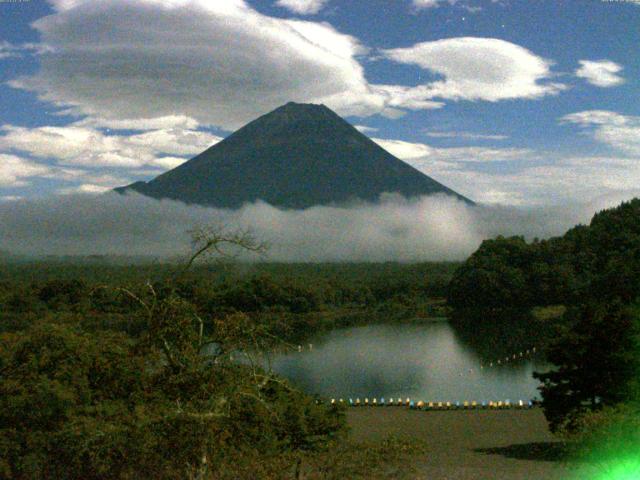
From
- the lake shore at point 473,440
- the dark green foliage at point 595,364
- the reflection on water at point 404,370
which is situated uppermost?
the dark green foliage at point 595,364

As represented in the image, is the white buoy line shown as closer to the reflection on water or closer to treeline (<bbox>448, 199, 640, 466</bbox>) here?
the reflection on water

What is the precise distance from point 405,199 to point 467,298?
85.7 meters

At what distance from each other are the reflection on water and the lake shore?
3852 mm

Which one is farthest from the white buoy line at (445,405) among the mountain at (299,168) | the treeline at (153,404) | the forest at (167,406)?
the mountain at (299,168)

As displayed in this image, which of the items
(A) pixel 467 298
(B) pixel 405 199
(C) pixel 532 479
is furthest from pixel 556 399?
(B) pixel 405 199

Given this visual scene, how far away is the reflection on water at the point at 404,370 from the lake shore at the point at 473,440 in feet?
12.6

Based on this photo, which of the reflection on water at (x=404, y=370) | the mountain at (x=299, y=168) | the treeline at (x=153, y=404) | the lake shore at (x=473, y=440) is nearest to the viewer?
the treeline at (x=153, y=404)

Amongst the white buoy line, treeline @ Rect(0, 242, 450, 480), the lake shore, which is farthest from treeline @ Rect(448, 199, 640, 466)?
treeline @ Rect(0, 242, 450, 480)

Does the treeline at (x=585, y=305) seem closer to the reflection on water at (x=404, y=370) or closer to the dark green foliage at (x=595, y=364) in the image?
the dark green foliage at (x=595, y=364)

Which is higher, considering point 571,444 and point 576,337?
point 576,337

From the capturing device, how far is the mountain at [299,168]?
13050 cm

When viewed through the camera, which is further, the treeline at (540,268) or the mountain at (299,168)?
the mountain at (299,168)

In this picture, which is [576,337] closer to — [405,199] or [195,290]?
[195,290]

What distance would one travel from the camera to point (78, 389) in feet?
21.4
